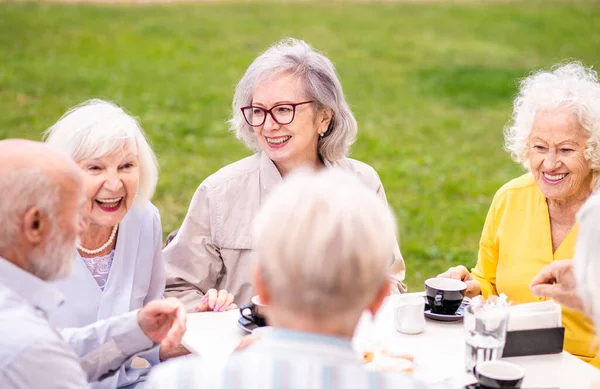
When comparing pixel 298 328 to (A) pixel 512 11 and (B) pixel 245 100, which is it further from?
(A) pixel 512 11

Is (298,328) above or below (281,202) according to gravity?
A: below

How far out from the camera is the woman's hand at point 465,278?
11.3ft

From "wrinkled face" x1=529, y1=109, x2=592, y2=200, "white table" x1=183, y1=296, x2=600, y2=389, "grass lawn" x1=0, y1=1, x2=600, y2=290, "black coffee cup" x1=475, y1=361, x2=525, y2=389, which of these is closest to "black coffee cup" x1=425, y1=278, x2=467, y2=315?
"white table" x1=183, y1=296, x2=600, y2=389

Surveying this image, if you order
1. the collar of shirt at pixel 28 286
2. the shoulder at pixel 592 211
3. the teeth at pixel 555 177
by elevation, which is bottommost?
the collar of shirt at pixel 28 286

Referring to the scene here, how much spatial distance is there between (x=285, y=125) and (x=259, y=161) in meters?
0.23

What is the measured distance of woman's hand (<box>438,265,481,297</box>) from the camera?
345 cm

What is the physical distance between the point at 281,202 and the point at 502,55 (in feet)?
46.3

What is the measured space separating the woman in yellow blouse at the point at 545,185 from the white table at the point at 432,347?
553 millimetres

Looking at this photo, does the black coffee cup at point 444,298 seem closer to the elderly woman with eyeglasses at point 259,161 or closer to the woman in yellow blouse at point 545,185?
the woman in yellow blouse at point 545,185

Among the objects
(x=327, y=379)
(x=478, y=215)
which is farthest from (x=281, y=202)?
(x=478, y=215)

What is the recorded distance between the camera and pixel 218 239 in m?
3.75

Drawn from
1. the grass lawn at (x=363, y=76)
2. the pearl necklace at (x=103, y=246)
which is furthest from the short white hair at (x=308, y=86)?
the grass lawn at (x=363, y=76)

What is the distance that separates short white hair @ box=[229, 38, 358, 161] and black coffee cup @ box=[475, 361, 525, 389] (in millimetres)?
1819

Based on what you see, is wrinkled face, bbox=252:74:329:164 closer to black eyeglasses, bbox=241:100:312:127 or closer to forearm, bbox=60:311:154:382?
black eyeglasses, bbox=241:100:312:127
